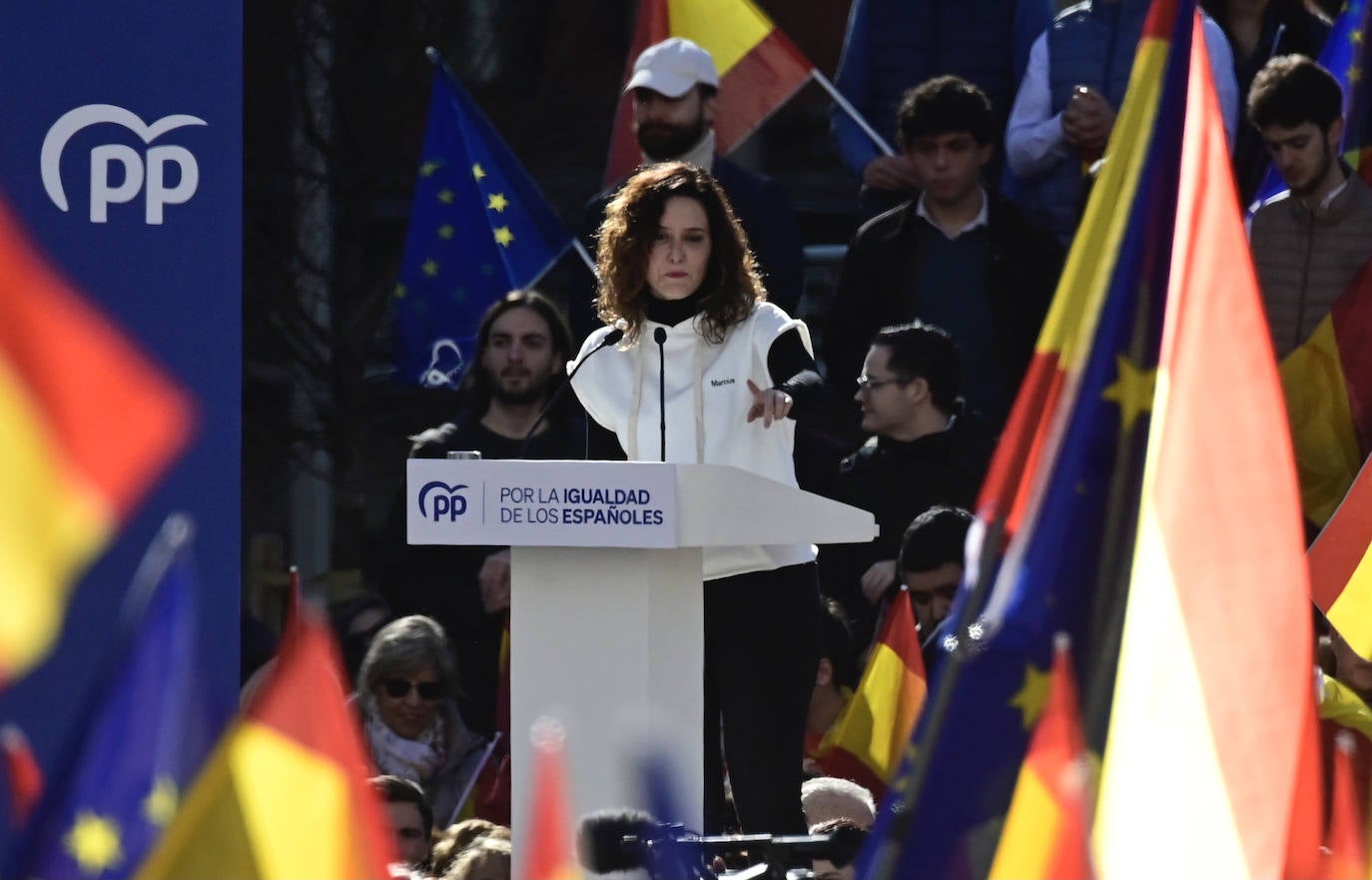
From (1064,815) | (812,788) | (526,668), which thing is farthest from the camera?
(812,788)

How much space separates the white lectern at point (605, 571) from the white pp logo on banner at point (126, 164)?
85cm

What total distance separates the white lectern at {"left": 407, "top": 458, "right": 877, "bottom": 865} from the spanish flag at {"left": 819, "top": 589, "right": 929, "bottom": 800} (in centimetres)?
173

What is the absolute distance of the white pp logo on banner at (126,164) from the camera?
4.78m

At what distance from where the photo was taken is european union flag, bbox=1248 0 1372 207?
7699 millimetres

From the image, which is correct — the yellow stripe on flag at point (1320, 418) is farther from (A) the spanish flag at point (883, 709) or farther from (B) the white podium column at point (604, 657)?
(B) the white podium column at point (604, 657)

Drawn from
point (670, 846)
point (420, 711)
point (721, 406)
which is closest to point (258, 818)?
point (670, 846)

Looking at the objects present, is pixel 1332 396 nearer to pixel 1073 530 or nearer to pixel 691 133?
pixel 691 133

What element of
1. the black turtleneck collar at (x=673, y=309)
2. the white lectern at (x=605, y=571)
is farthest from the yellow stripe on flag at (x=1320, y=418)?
the white lectern at (x=605, y=571)

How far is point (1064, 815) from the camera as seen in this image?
2469 mm

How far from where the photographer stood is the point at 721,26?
8.62 metres

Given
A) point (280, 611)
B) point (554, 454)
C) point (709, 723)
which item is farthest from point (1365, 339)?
point (280, 611)

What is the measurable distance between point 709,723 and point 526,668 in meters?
0.55

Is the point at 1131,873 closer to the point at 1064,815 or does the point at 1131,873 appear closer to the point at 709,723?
the point at 1064,815

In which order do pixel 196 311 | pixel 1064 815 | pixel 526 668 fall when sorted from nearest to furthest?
pixel 1064 815 → pixel 526 668 → pixel 196 311
